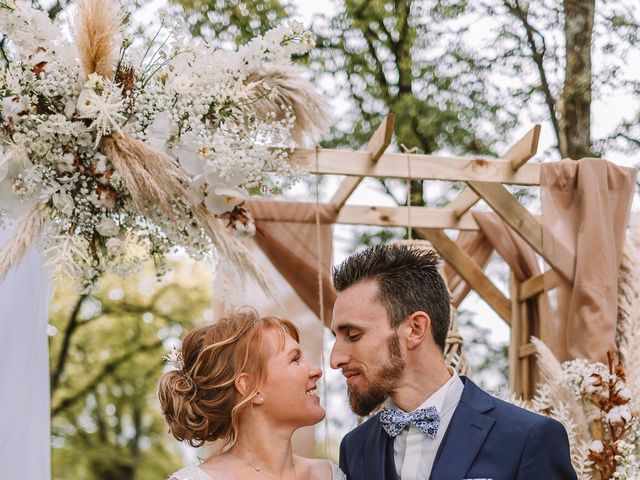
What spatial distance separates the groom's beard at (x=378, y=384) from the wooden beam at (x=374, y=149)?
145cm

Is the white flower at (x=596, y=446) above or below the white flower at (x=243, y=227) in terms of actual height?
below

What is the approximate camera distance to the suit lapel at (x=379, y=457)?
302cm

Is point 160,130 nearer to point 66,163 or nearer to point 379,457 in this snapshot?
point 66,163

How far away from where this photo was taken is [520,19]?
30.1ft

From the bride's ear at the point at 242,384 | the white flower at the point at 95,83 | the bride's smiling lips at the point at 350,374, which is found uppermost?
the white flower at the point at 95,83

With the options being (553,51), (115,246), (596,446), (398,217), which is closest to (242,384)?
(115,246)

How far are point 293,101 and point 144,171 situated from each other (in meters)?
0.94

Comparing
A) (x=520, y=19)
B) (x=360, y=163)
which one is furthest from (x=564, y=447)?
(x=520, y=19)

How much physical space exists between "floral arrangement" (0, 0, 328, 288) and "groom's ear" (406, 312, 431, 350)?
708 millimetres

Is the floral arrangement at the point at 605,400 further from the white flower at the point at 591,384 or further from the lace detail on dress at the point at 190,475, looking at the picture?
the lace detail on dress at the point at 190,475

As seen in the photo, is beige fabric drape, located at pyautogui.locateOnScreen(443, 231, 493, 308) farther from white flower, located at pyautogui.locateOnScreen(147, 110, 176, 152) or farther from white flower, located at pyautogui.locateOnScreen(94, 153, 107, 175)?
white flower, located at pyautogui.locateOnScreen(94, 153, 107, 175)

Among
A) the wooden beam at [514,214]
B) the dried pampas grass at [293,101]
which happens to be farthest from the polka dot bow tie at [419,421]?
the wooden beam at [514,214]

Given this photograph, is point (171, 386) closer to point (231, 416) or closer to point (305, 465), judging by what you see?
point (231, 416)

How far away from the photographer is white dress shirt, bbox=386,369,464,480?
2.99 metres
